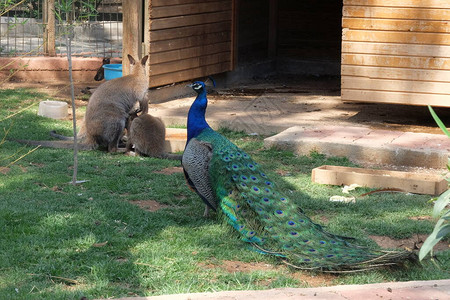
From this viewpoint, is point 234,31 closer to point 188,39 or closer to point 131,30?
point 188,39

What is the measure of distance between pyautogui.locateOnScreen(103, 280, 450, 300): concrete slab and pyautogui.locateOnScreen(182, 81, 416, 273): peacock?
1.33ft

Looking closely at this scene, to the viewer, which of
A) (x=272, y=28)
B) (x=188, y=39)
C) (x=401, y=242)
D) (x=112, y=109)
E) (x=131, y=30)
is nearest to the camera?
(x=401, y=242)

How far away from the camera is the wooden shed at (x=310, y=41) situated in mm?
10258

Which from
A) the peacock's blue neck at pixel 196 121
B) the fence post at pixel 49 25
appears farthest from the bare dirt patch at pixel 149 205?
the fence post at pixel 49 25

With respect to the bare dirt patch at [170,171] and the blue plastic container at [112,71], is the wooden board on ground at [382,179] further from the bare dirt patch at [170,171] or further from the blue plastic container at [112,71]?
the blue plastic container at [112,71]

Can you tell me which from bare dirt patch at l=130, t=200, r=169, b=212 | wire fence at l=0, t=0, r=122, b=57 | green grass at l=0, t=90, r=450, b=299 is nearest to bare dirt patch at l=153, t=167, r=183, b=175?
green grass at l=0, t=90, r=450, b=299

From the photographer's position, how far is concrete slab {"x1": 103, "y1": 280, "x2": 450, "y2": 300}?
4262 millimetres

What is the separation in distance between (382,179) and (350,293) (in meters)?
3.34

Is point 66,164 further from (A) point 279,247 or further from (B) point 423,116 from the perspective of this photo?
(B) point 423,116

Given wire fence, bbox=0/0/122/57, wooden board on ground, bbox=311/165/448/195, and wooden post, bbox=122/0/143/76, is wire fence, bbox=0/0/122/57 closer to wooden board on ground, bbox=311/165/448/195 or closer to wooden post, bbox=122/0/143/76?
wooden post, bbox=122/0/143/76

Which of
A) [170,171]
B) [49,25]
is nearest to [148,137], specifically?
[170,171]

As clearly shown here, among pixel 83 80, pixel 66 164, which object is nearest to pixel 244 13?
pixel 83 80

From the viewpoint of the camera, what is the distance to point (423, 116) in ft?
38.9

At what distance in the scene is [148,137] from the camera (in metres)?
8.65
